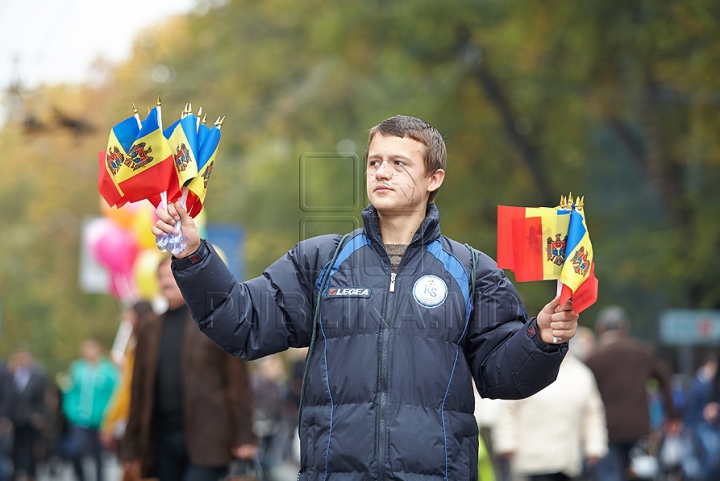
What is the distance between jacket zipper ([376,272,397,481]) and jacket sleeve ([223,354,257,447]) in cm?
365

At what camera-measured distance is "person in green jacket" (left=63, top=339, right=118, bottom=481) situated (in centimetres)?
1367

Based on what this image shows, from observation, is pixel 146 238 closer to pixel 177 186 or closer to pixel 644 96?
Result: pixel 644 96

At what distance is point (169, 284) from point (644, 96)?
16.3 m

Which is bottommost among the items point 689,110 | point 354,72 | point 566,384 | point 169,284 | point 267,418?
point 267,418

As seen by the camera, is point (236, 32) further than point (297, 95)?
Yes

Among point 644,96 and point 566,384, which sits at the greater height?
point 644,96

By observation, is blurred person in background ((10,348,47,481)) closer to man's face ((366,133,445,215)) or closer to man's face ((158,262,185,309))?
man's face ((158,262,185,309))

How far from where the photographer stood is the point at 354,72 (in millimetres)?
25703

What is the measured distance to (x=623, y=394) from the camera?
395 inches

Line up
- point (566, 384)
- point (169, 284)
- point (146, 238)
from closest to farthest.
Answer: point (169, 284) → point (566, 384) → point (146, 238)

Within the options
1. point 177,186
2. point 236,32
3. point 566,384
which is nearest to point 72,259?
point 236,32

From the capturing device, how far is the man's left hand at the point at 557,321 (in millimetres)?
3436

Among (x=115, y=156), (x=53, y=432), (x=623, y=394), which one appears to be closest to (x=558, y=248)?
(x=115, y=156)

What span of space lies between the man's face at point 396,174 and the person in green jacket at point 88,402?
35.1ft
